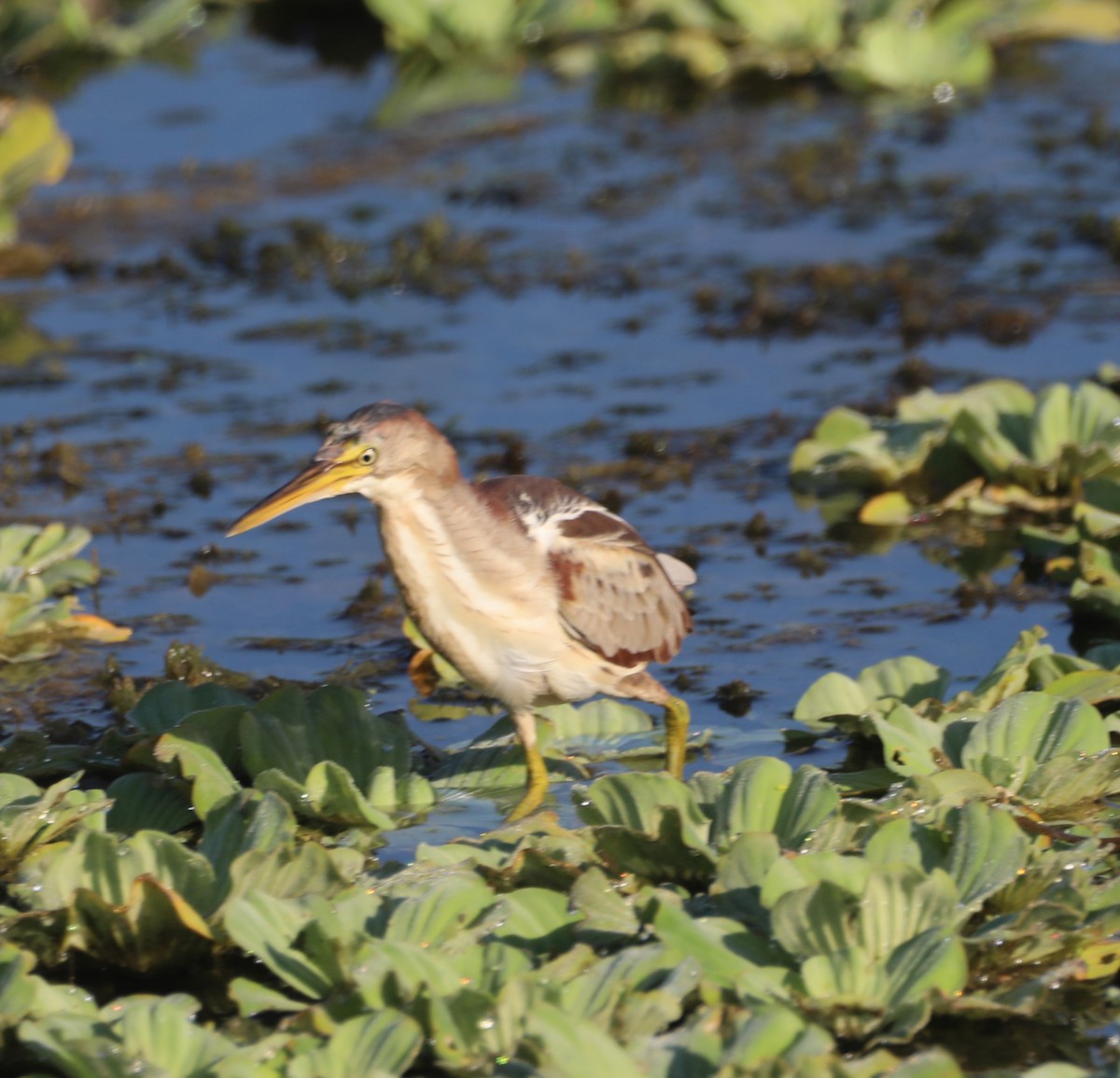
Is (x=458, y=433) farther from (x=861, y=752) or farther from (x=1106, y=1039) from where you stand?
(x=1106, y=1039)

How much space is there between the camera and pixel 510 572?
4363mm

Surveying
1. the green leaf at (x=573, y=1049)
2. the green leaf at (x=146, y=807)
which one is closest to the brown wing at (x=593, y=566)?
the green leaf at (x=146, y=807)

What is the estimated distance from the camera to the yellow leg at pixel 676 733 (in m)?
4.80

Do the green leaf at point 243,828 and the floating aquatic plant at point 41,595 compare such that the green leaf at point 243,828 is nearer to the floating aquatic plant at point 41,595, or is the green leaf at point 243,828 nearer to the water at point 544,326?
the water at point 544,326

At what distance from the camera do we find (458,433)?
736 cm

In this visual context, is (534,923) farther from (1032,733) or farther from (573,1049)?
(1032,733)

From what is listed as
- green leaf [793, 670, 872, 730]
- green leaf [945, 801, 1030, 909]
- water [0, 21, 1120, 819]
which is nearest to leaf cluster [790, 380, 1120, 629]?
water [0, 21, 1120, 819]

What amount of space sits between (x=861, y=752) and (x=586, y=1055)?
183 centimetres

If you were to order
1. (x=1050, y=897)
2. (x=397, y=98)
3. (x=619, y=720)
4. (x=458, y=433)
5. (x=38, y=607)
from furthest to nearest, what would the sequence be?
(x=397, y=98), (x=458, y=433), (x=38, y=607), (x=619, y=720), (x=1050, y=897)

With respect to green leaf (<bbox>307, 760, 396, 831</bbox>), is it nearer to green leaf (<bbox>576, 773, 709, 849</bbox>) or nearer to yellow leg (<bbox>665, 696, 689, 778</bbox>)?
green leaf (<bbox>576, 773, 709, 849</bbox>)

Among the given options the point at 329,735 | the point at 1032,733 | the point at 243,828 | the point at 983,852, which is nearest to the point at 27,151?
the point at 329,735

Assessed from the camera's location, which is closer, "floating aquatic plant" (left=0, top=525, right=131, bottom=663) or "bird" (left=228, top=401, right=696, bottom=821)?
"bird" (left=228, top=401, right=696, bottom=821)

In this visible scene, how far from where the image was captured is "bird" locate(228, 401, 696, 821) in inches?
164

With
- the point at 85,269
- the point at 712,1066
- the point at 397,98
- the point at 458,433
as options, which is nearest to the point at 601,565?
the point at 712,1066
